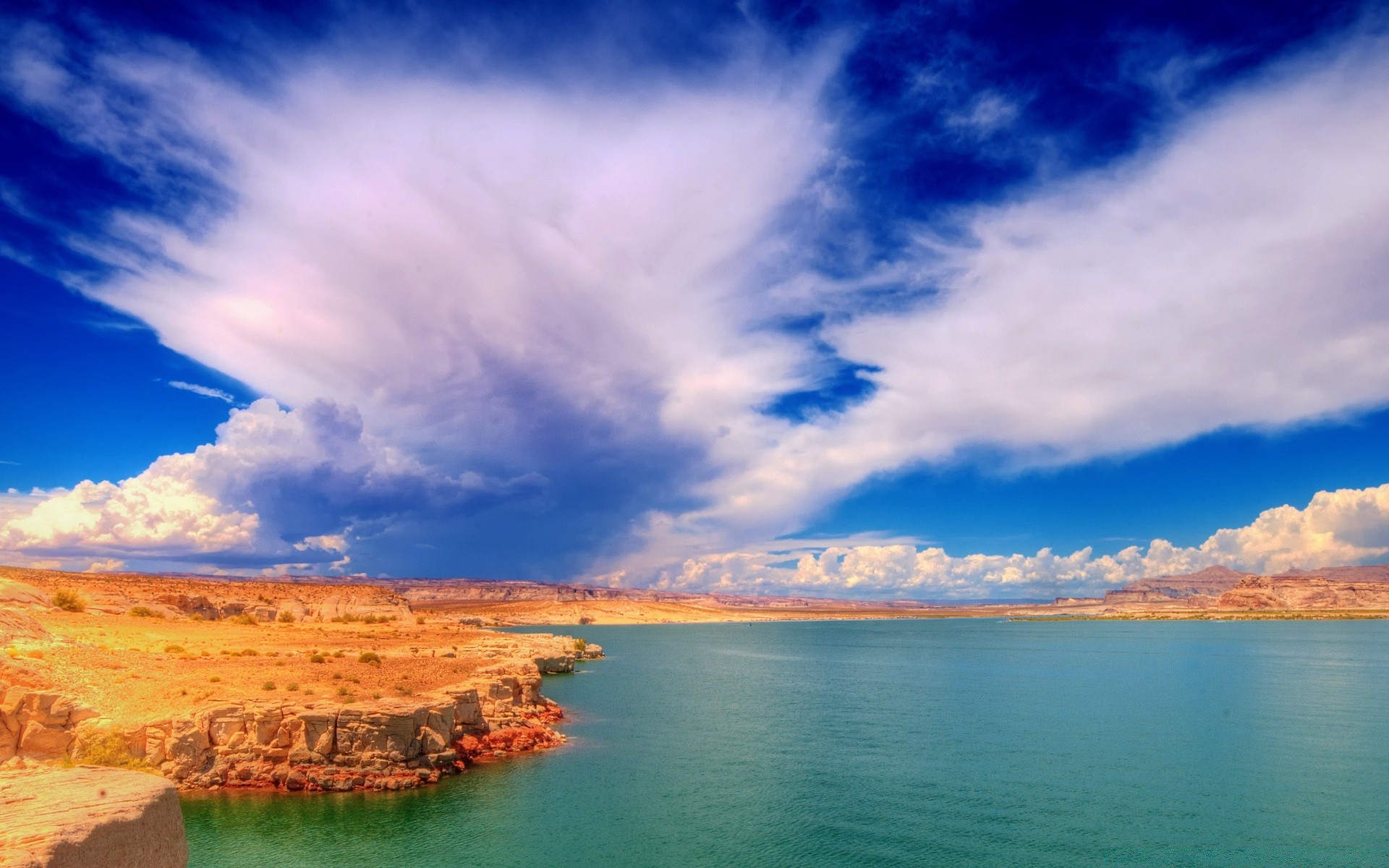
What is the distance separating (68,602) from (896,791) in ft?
248

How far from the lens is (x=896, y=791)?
119 feet

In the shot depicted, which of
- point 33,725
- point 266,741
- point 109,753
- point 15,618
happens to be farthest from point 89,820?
point 15,618

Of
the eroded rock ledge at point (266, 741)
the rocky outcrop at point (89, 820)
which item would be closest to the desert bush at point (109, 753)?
the eroded rock ledge at point (266, 741)

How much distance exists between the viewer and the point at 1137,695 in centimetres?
6856

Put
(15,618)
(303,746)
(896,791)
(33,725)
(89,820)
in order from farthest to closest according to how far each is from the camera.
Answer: (15,618)
(896,791)
(303,746)
(33,725)
(89,820)

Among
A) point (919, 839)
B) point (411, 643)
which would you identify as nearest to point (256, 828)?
point (919, 839)

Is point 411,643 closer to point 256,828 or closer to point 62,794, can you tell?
point 256,828

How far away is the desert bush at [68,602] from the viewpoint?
66.5 metres

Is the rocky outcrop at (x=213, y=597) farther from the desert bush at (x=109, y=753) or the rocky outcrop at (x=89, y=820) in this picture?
the rocky outcrop at (x=89, y=820)

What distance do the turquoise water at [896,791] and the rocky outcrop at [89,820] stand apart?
13491mm

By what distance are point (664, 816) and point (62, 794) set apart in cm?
2373

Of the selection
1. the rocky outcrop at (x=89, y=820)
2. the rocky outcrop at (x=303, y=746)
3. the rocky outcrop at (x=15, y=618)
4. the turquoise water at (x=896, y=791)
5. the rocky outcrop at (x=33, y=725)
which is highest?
the rocky outcrop at (x=15, y=618)

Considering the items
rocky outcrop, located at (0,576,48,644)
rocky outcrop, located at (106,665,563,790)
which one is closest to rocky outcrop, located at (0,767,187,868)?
rocky outcrop, located at (106,665,563,790)

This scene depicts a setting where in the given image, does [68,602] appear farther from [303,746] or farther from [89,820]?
[89,820]
